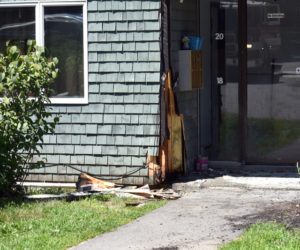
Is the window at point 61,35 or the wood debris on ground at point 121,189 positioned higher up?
the window at point 61,35

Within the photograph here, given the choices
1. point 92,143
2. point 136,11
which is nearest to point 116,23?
point 136,11

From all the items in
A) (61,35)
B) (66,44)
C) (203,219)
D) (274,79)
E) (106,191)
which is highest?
(61,35)

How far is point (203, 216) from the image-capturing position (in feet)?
27.7

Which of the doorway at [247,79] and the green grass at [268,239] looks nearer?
the green grass at [268,239]

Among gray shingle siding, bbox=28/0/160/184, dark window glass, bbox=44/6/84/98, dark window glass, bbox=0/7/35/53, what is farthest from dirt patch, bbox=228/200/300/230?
dark window glass, bbox=0/7/35/53

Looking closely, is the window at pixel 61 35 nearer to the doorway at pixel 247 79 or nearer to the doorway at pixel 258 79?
the doorway at pixel 247 79

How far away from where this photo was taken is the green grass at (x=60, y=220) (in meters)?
7.39

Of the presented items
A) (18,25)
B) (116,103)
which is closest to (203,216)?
(116,103)

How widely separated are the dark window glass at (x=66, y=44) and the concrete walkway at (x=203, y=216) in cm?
221

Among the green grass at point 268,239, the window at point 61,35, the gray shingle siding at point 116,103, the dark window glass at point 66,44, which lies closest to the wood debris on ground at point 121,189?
the gray shingle siding at point 116,103

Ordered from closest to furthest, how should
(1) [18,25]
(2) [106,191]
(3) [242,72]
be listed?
(2) [106,191], (1) [18,25], (3) [242,72]

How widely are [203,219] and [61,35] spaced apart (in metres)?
3.86

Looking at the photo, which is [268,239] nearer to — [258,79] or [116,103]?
[116,103]

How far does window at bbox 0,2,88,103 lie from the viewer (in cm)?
1049
